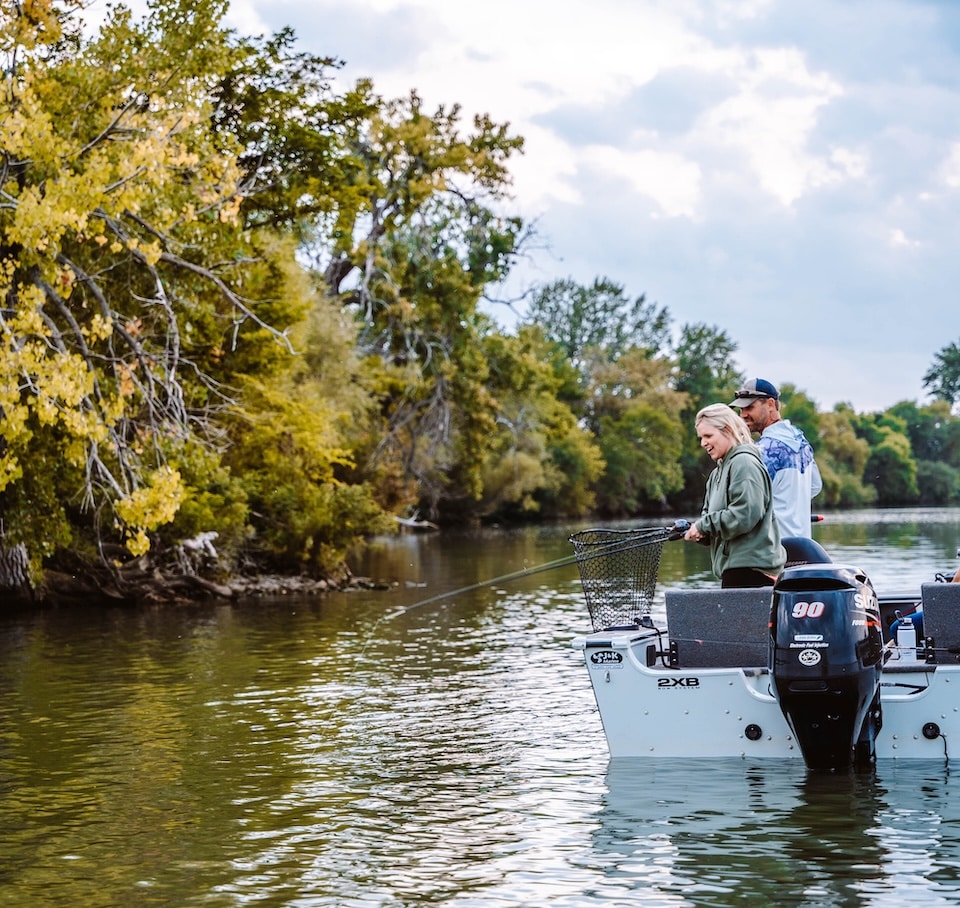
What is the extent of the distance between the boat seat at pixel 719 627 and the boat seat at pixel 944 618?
39.6 inches

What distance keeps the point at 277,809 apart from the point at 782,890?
11.2 feet

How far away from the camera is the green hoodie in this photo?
9.63 meters

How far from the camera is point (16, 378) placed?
17.6 m

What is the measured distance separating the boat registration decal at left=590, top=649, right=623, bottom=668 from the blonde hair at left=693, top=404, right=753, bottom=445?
1.56m

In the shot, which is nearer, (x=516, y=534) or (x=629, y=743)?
(x=629, y=743)

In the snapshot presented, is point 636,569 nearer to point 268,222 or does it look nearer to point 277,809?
point 277,809

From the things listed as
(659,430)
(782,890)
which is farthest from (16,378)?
(659,430)

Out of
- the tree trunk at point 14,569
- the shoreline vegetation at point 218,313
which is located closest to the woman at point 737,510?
the shoreline vegetation at point 218,313

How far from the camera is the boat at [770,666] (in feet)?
29.2

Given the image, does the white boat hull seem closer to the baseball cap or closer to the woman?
the woman

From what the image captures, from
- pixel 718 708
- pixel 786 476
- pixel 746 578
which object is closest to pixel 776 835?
pixel 718 708

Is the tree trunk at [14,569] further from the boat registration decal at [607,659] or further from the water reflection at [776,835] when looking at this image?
the water reflection at [776,835]

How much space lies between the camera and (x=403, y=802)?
933cm

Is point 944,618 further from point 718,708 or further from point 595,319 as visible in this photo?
point 595,319
